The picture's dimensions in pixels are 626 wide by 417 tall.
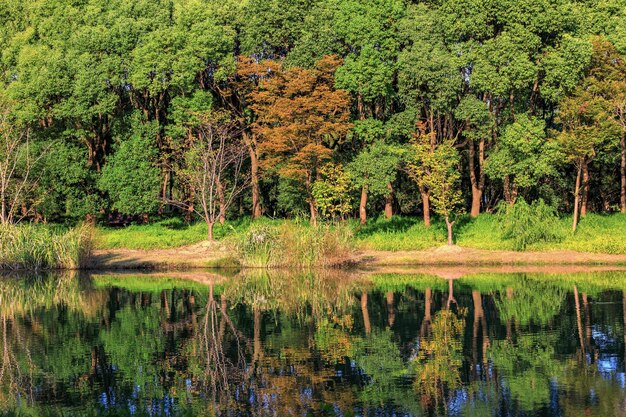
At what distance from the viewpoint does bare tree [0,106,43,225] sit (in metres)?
47.0

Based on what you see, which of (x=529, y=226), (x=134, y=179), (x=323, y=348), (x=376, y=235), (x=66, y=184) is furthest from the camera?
(x=66, y=184)

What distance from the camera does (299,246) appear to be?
38375 mm

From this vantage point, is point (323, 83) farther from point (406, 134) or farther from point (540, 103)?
point (540, 103)

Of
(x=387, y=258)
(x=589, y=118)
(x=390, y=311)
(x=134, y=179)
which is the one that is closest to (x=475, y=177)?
(x=589, y=118)

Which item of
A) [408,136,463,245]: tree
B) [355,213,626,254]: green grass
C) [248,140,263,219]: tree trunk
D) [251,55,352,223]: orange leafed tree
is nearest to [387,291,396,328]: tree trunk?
[355,213,626,254]: green grass

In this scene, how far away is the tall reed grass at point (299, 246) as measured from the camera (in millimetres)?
38344

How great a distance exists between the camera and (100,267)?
42.2m

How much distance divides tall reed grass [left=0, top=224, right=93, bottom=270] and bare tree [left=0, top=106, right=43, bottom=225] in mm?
6243

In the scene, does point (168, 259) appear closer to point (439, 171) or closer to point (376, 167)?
point (376, 167)

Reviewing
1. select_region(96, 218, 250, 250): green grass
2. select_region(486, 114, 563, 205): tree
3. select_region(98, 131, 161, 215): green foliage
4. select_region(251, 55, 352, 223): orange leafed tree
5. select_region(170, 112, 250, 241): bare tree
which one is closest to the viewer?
select_region(486, 114, 563, 205): tree

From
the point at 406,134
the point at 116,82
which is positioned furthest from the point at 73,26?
the point at 406,134

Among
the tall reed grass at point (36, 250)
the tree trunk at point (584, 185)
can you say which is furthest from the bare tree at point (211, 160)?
the tree trunk at point (584, 185)

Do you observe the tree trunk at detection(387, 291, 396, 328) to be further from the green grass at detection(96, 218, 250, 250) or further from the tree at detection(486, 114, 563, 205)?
the green grass at detection(96, 218, 250, 250)

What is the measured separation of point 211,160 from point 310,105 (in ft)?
18.8
